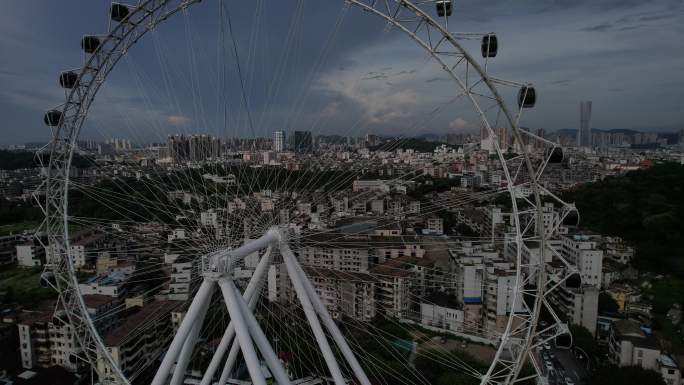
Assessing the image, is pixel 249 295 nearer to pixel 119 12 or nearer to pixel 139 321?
pixel 119 12

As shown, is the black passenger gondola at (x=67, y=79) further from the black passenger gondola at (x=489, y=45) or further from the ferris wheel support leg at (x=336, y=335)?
the black passenger gondola at (x=489, y=45)

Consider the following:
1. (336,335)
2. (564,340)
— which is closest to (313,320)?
(336,335)

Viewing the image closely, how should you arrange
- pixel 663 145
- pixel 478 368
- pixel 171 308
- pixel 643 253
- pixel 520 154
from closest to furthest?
pixel 520 154, pixel 478 368, pixel 171 308, pixel 643 253, pixel 663 145

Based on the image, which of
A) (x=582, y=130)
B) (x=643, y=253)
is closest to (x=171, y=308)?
(x=643, y=253)

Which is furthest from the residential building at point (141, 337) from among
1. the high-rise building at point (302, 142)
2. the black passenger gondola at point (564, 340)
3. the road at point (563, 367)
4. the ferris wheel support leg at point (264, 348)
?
the road at point (563, 367)

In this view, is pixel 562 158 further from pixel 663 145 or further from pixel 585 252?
pixel 663 145

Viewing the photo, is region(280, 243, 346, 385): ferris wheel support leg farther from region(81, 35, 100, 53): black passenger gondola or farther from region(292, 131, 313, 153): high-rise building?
region(81, 35, 100, 53): black passenger gondola
